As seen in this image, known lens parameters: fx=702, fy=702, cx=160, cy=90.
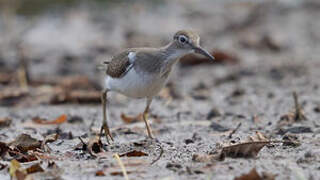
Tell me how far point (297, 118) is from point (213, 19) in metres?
7.65

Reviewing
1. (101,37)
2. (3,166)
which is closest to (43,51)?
(101,37)

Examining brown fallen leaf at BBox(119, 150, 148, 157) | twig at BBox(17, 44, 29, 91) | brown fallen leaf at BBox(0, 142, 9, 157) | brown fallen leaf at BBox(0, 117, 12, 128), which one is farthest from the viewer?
twig at BBox(17, 44, 29, 91)

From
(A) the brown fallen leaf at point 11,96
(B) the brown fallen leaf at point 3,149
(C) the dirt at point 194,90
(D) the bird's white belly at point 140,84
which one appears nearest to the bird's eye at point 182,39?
(D) the bird's white belly at point 140,84

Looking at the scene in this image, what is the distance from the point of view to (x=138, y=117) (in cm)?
779

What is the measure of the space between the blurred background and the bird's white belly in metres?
2.38

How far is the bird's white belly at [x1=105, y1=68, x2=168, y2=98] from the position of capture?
633cm

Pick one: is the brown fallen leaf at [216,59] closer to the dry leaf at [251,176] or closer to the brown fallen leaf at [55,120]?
the brown fallen leaf at [55,120]

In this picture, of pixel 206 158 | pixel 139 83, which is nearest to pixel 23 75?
pixel 139 83

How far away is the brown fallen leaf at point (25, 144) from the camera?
5789mm

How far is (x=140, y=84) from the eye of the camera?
20.7 feet

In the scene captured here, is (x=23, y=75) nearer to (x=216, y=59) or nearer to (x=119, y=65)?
(x=216, y=59)

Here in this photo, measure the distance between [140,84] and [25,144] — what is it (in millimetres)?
1177

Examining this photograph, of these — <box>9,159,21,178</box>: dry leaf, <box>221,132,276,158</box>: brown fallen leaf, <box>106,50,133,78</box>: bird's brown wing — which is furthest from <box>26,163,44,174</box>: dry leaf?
<box>106,50,133,78</box>: bird's brown wing

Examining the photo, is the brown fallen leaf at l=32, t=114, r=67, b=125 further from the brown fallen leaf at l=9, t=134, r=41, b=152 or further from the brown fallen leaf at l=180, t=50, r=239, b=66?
the brown fallen leaf at l=180, t=50, r=239, b=66
